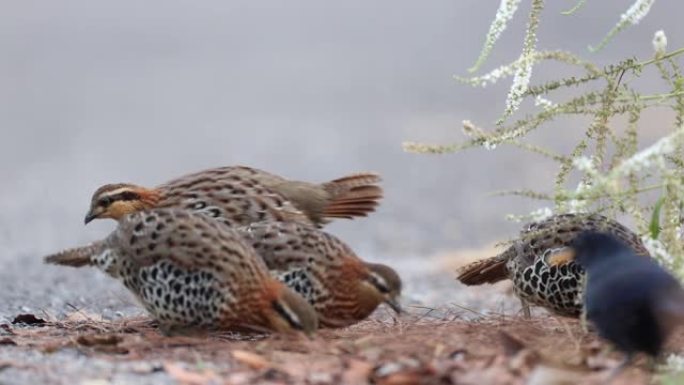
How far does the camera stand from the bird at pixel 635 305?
222 inches

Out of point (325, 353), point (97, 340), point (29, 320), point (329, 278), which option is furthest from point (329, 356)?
point (29, 320)

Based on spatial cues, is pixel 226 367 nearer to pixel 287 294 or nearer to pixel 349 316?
pixel 287 294

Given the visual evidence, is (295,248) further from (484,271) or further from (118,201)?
(484,271)

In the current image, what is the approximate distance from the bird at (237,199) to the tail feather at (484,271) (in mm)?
629

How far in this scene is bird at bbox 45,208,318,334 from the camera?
22.2 ft

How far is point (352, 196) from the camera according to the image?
8.23 meters

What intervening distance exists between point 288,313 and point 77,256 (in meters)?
1.33

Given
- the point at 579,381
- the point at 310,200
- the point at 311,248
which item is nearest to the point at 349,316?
the point at 311,248

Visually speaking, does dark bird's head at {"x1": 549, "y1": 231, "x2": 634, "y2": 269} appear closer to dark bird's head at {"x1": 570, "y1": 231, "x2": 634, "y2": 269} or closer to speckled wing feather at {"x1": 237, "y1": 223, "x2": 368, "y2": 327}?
dark bird's head at {"x1": 570, "y1": 231, "x2": 634, "y2": 269}

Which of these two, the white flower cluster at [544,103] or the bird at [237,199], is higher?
the white flower cluster at [544,103]

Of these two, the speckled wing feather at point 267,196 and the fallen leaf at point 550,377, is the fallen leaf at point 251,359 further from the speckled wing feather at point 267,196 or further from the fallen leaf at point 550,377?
the speckled wing feather at point 267,196

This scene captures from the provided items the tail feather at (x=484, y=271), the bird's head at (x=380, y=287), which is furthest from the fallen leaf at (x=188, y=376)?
the tail feather at (x=484, y=271)

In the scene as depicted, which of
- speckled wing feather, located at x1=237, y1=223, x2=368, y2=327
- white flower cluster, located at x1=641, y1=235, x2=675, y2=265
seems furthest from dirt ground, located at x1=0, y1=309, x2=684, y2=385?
white flower cluster, located at x1=641, y1=235, x2=675, y2=265

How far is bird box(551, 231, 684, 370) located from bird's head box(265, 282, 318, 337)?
1.23 metres
